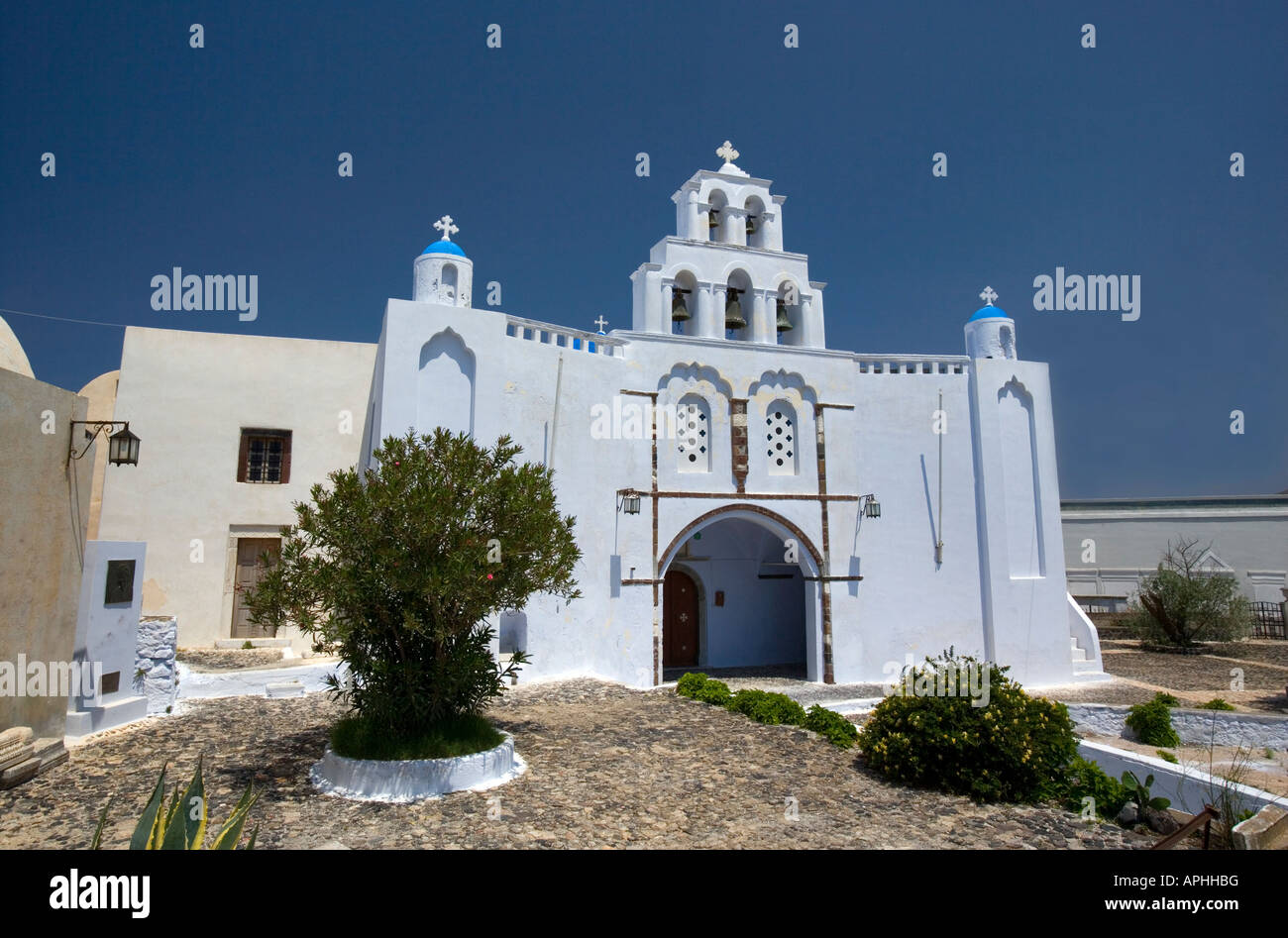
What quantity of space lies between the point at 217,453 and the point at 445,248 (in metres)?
7.63

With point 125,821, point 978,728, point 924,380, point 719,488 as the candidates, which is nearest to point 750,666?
point 719,488

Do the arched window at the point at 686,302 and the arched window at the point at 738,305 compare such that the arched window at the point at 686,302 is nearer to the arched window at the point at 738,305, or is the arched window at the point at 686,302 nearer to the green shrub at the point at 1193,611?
the arched window at the point at 738,305

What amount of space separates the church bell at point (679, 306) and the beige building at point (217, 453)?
800cm

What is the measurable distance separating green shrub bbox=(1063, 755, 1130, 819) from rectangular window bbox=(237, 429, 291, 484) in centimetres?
→ 1663

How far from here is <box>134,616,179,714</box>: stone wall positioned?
10.4m

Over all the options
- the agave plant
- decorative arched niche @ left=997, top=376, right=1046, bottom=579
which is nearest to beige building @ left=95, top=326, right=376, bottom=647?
the agave plant

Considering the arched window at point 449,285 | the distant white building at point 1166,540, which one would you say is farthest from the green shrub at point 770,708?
the distant white building at point 1166,540

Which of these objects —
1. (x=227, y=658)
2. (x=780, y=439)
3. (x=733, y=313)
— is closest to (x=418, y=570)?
(x=227, y=658)

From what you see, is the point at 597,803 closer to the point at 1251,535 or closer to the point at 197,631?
the point at 197,631

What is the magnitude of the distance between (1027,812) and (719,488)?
401 inches

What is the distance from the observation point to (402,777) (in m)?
7.39

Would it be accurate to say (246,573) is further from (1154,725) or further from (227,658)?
(1154,725)

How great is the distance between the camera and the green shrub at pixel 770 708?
11219 millimetres

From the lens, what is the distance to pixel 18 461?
26.1 feet
